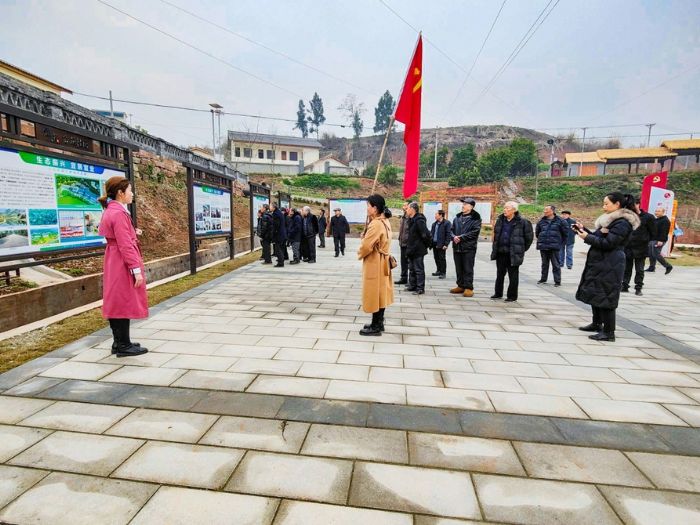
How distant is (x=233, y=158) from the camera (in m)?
51.2

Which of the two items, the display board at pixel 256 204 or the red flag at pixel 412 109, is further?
the display board at pixel 256 204

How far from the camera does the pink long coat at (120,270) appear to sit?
3.55 meters

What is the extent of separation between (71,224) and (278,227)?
526 centimetres

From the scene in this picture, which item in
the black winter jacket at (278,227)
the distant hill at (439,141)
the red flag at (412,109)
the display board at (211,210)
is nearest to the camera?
the red flag at (412,109)

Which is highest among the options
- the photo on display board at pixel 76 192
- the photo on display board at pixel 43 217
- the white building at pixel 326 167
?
the white building at pixel 326 167

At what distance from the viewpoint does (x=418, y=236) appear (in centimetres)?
709

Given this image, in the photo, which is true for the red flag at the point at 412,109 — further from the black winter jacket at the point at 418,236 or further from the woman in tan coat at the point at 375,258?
the woman in tan coat at the point at 375,258

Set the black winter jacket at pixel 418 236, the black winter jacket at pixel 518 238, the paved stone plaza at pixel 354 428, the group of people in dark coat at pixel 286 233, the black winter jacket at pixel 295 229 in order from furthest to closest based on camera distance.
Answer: the black winter jacket at pixel 295 229 → the group of people in dark coat at pixel 286 233 → the black winter jacket at pixel 418 236 → the black winter jacket at pixel 518 238 → the paved stone plaza at pixel 354 428

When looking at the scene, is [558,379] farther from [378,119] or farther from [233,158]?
[378,119]

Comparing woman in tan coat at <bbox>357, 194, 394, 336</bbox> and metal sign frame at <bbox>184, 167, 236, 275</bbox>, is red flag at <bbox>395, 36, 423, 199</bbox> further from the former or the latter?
metal sign frame at <bbox>184, 167, 236, 275</bbox>

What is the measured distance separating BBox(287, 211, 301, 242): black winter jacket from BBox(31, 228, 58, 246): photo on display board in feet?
20.4

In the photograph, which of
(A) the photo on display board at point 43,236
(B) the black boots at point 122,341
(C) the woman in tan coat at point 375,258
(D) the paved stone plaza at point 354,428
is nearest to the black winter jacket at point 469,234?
(D) the paved stone plaza at point 354,428

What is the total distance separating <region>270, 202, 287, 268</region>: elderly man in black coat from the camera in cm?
998

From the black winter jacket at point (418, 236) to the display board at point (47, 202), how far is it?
16.7 ft
